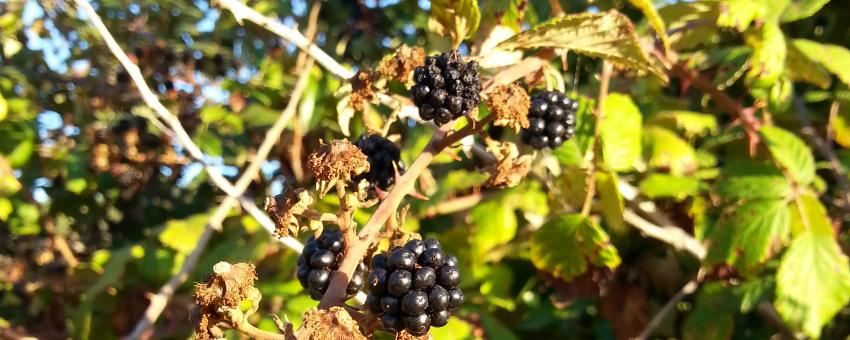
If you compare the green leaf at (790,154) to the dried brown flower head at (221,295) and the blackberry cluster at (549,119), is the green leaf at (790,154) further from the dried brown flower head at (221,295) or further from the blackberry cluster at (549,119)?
the dried brown flower head at (221,295)

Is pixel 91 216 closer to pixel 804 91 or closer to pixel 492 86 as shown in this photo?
pixel 492 86

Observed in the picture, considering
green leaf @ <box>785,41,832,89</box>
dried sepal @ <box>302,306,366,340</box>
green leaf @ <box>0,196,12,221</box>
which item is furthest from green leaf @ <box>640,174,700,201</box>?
green leaf @ <box>0,196,12,221</box>

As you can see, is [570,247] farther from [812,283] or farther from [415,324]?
[415,324]

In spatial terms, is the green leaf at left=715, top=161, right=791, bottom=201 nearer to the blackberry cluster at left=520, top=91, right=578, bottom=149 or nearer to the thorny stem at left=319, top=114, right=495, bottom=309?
the blackberry cluster at left=520, top=91, right=578, bottom=149

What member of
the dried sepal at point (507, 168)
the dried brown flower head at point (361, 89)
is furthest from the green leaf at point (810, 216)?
the dried brown flower head at point (361, 89)

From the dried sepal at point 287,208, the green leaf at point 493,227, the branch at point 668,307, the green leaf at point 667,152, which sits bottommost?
the branch at point 668,307

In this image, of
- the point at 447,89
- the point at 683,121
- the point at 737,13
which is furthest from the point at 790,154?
the point at 447,89

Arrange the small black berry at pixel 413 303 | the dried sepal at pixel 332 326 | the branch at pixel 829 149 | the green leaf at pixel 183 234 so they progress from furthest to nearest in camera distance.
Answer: the green leaf at pixel 183 234 → the branch at pixel 829 149 → the small black berry at pixel 413 303 → the dried sepal at pixel 332 326
